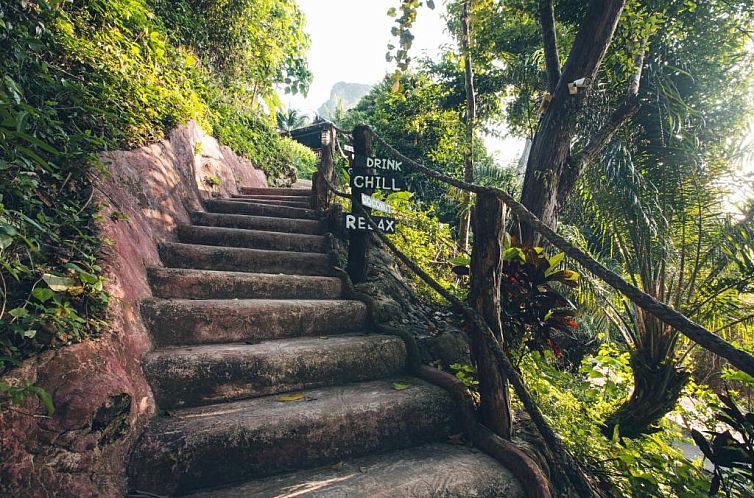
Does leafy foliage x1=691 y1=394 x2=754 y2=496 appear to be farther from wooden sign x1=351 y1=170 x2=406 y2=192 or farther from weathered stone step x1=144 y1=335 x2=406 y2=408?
wooden sign x1=351 y1=170 x2=406 y2=192

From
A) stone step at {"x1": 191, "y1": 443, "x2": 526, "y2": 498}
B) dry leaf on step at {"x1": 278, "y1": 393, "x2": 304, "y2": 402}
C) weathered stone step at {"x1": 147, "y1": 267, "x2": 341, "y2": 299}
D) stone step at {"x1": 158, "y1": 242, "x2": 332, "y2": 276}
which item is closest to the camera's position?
stone step at {"x1": 191, "y1": 443, "x2": 526, "y2": 498}

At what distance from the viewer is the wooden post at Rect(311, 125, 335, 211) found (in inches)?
175

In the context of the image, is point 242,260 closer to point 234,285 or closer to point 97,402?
point 234,285

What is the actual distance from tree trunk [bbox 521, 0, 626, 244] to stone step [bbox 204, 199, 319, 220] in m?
2.61

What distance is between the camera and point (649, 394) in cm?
346

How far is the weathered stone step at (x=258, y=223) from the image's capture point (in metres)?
3.62

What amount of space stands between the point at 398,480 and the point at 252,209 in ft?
11.7

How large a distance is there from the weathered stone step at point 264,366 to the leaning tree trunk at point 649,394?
9.22ft

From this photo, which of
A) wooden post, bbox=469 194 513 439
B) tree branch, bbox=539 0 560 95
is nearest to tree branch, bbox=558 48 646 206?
tree branch, bbox=539 0 560 95

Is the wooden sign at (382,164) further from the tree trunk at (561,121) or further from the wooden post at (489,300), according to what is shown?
the tree trunk at (561,121)

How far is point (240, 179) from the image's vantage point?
6.16 meters

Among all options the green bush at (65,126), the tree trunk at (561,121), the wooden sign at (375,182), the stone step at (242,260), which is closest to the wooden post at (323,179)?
the stone step at (242,260)

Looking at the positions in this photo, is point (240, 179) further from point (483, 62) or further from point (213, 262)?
point (483, 62)

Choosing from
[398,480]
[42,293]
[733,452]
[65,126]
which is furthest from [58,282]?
[733,452]
